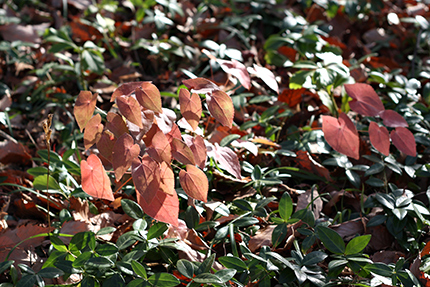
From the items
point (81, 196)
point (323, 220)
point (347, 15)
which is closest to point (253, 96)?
point (323, 220)

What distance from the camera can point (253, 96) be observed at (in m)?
1.73

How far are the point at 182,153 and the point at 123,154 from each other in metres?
0.14

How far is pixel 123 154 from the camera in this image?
0.88 meters

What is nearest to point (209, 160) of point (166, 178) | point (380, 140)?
point (166, 178)

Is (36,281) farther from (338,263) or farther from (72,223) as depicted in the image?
(338,263)

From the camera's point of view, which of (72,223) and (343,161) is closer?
(72,223)

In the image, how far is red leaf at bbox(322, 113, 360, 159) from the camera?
1.11 metres

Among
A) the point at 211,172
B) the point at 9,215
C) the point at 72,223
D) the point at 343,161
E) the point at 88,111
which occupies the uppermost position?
the point at 88,111

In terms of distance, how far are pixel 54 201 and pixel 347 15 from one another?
Answer: 195 cm

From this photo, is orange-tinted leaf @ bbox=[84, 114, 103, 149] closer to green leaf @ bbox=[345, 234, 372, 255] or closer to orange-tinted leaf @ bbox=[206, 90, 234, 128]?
orange-tinted leaf @ bbox=[206, 90, 234, 128]

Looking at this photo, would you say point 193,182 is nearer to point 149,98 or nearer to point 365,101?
point 149,98

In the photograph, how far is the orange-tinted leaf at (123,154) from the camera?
2.85 feet

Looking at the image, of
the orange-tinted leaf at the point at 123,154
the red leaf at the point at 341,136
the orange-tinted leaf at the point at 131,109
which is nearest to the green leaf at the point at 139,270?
the orange-tinted leaf at the point at 123,154

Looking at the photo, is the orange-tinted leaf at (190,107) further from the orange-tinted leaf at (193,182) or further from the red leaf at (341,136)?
the red leaf at (341,136)
